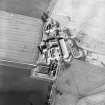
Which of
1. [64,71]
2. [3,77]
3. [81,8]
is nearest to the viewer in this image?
[3,77]

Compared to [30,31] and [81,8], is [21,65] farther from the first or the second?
[81,8]

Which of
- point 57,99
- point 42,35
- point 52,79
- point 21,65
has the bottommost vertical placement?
point 57,99

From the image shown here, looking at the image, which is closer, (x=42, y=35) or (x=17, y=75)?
(x=17, y=75)

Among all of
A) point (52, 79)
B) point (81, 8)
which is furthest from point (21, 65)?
point (81, 8)

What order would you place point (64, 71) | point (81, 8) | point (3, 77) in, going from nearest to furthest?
1. point (3, 77)
2. point (64, 71)
3. point (81, 8)

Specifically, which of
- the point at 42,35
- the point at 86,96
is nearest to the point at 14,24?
the point at 42,35

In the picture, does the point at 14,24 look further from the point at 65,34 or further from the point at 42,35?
the point at 65,34

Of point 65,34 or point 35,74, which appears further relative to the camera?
point 65,34

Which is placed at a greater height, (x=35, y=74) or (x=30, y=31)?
(x=30, y=31)

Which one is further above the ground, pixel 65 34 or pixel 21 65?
pixel 65 34
